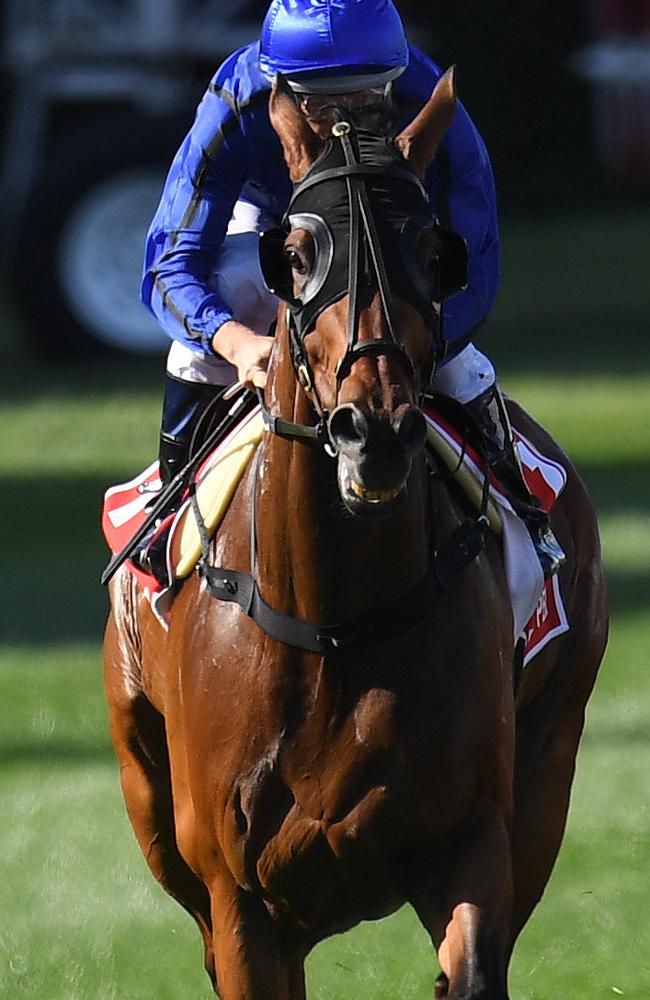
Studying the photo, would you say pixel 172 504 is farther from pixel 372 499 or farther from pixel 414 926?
pixel 414 926

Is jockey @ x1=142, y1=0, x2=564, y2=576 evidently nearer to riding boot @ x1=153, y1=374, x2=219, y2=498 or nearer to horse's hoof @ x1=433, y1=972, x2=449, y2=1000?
riding boot @ x1=153, y1=374, x2=219, y2=498

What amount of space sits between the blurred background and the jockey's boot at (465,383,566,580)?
140 centimetres

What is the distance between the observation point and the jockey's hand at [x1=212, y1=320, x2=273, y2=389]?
164 inches

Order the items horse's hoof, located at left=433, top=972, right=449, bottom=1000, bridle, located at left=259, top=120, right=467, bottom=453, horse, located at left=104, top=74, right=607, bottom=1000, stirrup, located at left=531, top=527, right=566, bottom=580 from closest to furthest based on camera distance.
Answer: bridle, located at left=259, top=120, right=467, bottom=453, horse, located at left=104, top=74, right=607, bottom=1000, horse's hoof, located at left=433, top=972, right=449, bottom=1000, stirrup, located at left=531, top=527, right=566, bottom=580

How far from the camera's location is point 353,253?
12.0 feet

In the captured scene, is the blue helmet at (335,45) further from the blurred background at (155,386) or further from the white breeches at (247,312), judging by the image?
the blurred background at (155,386)

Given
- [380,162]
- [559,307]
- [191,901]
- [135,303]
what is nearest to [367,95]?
[380,162]

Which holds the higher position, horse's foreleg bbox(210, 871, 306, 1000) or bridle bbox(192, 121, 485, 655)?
bridle bbox(192, 121, 485, 655)

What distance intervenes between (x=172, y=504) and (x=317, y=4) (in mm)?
1188

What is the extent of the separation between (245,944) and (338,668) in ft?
2.10

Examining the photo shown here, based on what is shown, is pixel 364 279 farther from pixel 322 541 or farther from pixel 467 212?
pixel 467 212

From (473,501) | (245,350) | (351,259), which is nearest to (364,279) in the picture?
(351,259)

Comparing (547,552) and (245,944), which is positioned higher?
(547,552)

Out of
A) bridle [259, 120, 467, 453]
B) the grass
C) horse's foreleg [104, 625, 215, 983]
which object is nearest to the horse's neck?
bridle [259, 120, 467, 453]
